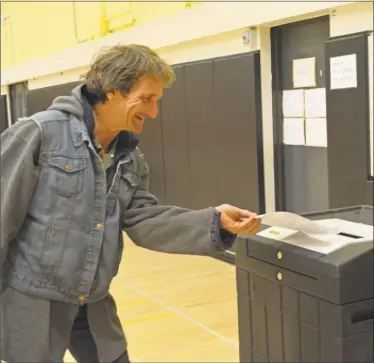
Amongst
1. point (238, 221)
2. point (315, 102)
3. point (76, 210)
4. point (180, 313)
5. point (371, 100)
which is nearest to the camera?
point (76, 210)

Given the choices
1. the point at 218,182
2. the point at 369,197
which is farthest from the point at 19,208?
the point at 218,182

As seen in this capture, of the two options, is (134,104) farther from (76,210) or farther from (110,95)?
(76,210)

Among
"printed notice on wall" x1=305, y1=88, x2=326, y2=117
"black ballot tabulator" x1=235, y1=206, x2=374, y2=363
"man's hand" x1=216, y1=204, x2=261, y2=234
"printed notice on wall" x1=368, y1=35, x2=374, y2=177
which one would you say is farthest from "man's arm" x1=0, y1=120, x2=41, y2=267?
"printed notice on wall" x1=305, y1=88, x2=326, y2=117

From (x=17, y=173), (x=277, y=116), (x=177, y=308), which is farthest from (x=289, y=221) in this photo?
(x=277, y=116)

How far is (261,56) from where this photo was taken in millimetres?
4789

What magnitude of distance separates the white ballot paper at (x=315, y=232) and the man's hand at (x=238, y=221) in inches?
2.3

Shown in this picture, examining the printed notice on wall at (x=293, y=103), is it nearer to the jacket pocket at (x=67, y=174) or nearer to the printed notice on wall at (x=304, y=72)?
the printed notice on wall at (x=304, y=72)

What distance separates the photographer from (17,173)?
1.72 metres

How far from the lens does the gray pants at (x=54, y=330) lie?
6.08ft

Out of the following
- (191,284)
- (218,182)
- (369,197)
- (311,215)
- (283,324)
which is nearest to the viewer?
(283,324)

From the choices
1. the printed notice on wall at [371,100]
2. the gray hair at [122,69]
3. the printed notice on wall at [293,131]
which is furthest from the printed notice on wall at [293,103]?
the gray hair at [122,69]

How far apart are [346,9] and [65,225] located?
2620mm

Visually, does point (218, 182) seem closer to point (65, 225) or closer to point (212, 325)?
point (212, 325)

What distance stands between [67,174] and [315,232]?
0.88 m
